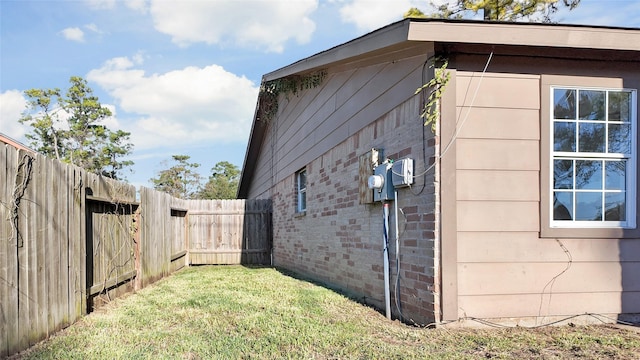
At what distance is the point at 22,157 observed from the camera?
400 centimetres

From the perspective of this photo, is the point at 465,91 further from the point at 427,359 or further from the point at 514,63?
the point at 427,359

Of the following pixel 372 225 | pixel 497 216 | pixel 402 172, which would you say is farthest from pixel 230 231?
pixel 497 216

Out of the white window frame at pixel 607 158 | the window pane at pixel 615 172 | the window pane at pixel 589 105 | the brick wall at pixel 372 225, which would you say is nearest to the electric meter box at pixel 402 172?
the brick wall at pixel 372 225

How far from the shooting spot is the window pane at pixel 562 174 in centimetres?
475

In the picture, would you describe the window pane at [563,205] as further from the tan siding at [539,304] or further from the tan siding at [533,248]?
the tan siding at [539,304]

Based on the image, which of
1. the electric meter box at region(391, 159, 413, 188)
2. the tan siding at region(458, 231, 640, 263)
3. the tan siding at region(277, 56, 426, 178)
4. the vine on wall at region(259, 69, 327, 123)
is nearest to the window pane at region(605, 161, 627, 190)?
the tan siding at region(458, 231, 640, 263)

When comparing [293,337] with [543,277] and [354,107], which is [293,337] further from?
[354,107]

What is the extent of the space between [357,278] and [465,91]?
3.16m

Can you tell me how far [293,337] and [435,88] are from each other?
284 centimetres

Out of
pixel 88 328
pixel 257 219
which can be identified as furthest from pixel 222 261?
pixel 88 328

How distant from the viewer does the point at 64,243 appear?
475cm

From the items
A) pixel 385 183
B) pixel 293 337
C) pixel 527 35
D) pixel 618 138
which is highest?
pixel 527 35

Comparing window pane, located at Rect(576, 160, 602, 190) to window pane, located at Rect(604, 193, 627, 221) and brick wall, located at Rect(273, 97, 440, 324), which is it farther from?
brick wall, located at Rect(273, 97, 440, 324)

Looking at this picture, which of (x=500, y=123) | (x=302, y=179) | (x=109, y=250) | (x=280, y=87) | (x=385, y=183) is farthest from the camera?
(x=302, y=179)
